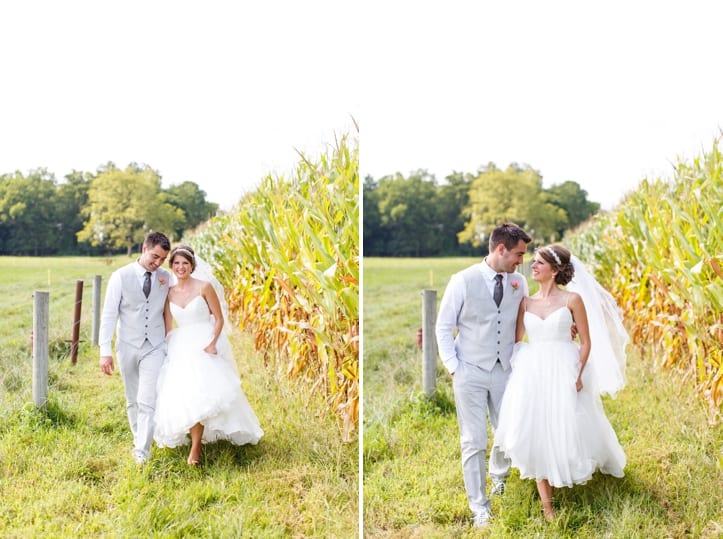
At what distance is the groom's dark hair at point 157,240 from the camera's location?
10.00 feet

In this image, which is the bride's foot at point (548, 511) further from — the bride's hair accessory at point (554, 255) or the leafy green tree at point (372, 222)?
the leafy green tree at point (372, 222)

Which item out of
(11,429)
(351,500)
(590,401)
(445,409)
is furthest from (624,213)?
(11,429)

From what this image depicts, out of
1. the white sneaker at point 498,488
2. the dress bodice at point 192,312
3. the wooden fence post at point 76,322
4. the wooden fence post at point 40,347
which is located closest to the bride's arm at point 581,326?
the white sneaker at point 498,488

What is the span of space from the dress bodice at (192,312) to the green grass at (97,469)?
331mm

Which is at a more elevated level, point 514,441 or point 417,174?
point 417,174

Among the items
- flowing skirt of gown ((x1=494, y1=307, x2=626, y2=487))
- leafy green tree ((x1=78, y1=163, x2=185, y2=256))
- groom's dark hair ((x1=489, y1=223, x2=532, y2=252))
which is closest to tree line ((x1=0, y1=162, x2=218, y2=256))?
leafy green tree ((x1=78, y1=163, x2=185, y2=256))

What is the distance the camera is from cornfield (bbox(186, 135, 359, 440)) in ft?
10.5

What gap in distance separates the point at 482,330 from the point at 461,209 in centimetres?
100

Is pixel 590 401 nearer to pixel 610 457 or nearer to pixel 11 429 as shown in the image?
pixel 610 457

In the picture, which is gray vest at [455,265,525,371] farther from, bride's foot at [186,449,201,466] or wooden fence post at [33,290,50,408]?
wooden fence post at [33,290,50,408]

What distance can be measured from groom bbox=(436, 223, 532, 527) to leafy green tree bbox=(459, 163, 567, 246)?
1.88ft

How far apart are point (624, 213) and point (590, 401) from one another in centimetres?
114

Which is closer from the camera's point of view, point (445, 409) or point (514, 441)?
point (514, 441)

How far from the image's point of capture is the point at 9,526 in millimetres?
2885
